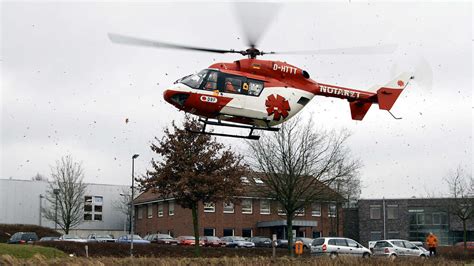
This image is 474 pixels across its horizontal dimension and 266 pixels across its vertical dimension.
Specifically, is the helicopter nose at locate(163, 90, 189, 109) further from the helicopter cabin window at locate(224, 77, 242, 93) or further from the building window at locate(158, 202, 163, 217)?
the building window at locate(158, 202, 163, 217)

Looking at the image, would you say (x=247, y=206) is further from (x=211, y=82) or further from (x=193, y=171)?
(x=211, y=82)

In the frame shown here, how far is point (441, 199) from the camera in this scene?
202 feet

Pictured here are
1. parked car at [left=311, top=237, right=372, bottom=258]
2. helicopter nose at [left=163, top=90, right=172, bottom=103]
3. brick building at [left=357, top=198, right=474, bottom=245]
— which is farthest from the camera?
brick building at [left=357, top=198, right=474, bottom=245]

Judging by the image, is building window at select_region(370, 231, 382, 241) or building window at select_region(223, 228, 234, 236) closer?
building window at select_region(223, 228, 234, 236)

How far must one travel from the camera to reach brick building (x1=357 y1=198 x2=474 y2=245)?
68.4 meters

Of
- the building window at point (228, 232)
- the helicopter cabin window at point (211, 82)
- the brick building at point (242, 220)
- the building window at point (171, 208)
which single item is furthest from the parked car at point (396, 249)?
the building window at point (171, 208)

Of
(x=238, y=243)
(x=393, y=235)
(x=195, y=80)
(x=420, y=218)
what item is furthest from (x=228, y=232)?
(x=195, y=80)

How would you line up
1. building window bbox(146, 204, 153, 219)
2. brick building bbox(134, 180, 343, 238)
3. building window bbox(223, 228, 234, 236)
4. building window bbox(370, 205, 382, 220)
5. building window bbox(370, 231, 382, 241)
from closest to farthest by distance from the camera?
brick building bbox(134, 180, 343, 238) < building window bbox(223, 228, 234, 236) < building window bbox(370, 231, 382, 241) < building window bbox(370, 205, 382, 220) < building window bbox(146, 204, 153, 219)

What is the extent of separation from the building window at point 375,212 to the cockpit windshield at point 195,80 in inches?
2124

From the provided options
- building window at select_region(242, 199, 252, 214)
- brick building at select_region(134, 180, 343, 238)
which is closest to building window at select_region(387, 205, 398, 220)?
brick building at select_region(134, 180, 343, 238)

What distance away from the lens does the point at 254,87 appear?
2055 centimetres

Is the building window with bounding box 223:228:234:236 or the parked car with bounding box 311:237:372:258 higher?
the parked car with bounding box 311:237:372:258

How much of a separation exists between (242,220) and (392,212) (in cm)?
1805

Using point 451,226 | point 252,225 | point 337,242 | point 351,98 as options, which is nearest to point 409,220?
point 451,226
